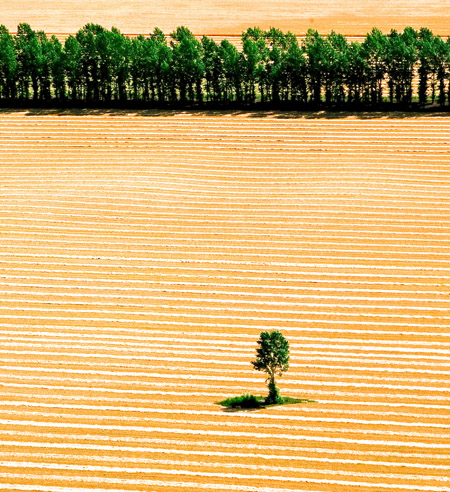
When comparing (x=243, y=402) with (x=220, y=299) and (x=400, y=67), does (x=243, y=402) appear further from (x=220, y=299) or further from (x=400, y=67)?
(x=400, y=67)

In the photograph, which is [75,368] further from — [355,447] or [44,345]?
[355,447]

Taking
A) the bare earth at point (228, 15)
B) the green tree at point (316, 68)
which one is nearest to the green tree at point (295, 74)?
the green tree at point (316, 68)

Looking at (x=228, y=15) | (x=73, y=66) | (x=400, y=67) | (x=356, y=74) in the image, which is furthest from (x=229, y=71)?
(x=228, y=15)

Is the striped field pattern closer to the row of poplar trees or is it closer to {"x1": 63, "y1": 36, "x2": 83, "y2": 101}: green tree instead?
the row of poplar trees

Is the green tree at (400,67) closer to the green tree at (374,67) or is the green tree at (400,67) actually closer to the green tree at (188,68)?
the green tree at (374,67)

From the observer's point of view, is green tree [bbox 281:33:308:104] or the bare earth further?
the bare earth

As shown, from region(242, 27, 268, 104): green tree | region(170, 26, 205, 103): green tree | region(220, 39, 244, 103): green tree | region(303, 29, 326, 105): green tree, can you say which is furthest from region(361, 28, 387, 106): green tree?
region(170, 26, 205, 103): green tree
